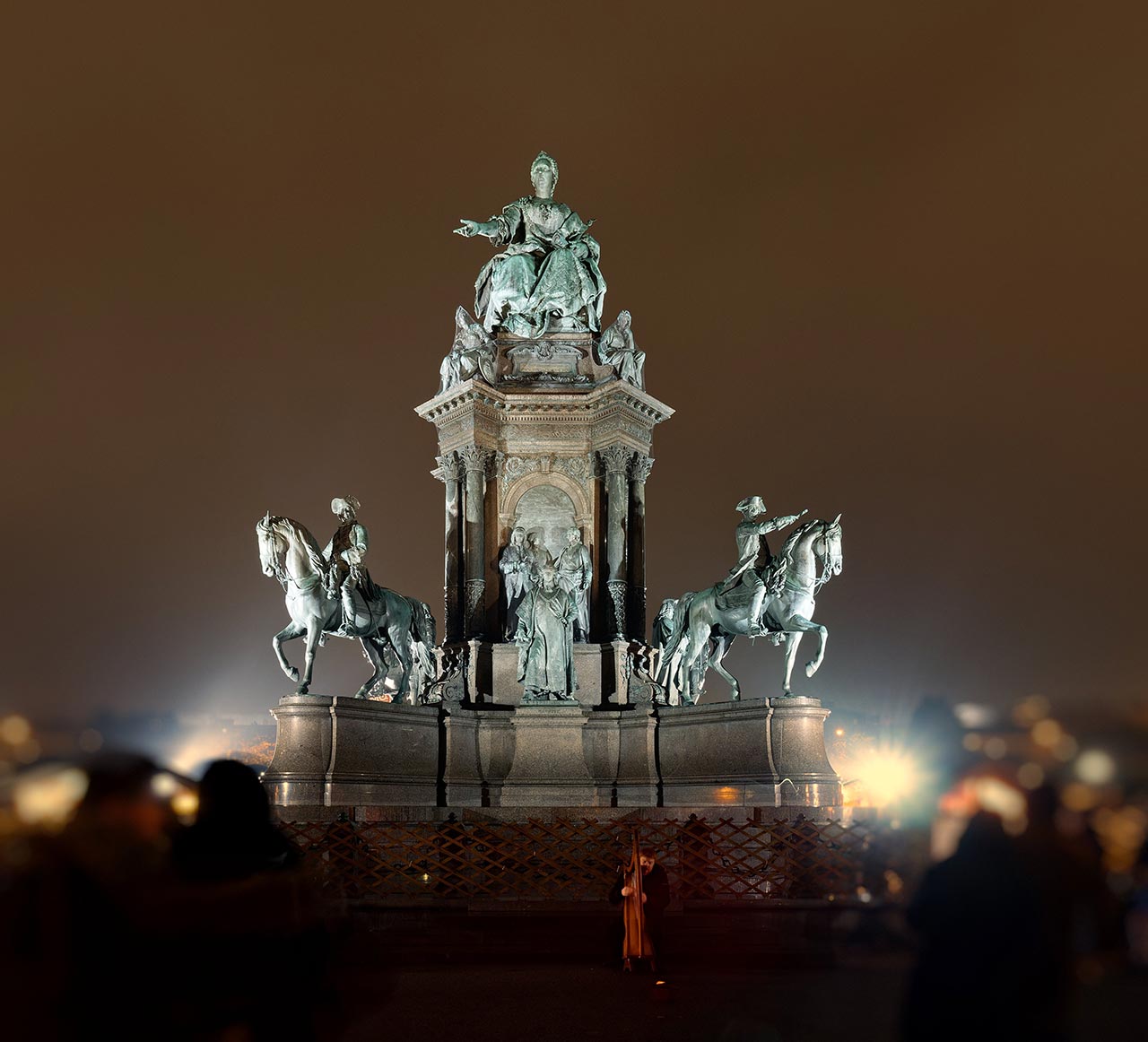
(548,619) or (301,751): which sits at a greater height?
(548,619)

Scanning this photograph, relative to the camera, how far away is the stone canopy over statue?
970 inches

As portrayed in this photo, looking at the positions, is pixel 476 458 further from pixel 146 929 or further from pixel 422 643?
pixel 146 929

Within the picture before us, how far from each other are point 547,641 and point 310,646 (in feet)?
14.4

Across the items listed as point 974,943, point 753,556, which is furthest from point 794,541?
point 974,943

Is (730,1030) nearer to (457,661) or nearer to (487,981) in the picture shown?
(487,981)

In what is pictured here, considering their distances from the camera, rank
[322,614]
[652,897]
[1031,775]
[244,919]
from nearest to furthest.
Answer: [1031,775], [244,919], [652,897], [322,614]

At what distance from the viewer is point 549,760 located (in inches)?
776

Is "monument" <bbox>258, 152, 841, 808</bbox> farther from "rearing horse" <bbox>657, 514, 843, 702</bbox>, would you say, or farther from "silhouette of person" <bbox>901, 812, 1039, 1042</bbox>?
"silhouette of person" <bbox>901, 812, 1039, 1042</bbox>

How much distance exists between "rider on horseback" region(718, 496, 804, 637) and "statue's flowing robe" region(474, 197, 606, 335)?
6.53 metres

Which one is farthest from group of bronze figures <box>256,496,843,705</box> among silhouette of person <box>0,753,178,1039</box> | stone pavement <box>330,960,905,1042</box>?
silhouette of person <box>0,753,178,1039</box>

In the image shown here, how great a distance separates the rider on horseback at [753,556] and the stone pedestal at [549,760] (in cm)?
383

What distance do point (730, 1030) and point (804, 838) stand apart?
6.24 m

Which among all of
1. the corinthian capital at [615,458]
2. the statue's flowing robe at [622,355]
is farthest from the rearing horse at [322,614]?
the statue's flowing robe at [622,355]

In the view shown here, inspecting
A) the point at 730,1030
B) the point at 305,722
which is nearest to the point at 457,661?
the point at 305,722
